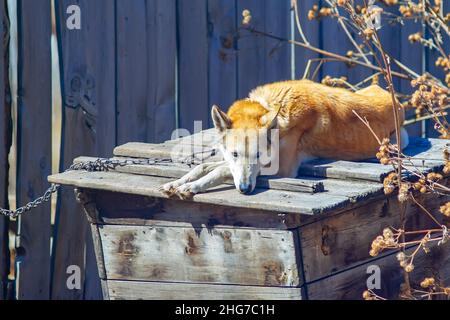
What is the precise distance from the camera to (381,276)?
451cm

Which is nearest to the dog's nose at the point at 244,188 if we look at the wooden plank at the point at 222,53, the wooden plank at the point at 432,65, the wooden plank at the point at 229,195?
the wooden plank at the point at 229,195

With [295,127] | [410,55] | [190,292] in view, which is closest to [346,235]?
[190,292]

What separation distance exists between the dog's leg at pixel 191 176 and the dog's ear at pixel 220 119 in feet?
1.01

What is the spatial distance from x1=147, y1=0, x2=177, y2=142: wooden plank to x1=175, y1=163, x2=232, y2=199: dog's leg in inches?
39.5

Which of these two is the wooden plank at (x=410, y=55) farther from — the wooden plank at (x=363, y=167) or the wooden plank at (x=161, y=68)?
the wooden plank at (x=161, y=68)

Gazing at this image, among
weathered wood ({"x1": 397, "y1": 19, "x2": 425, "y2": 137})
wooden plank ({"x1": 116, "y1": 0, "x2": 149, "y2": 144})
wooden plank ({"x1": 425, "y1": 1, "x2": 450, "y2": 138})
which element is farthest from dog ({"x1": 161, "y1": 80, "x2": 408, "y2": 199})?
wooden plank ({"x1": 425, "y1": 1, "x2": 450, "y2": 138})

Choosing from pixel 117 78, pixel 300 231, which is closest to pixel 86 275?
pixel 117 78

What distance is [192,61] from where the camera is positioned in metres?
5.62

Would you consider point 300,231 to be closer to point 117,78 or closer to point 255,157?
point 255,157

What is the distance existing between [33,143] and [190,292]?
1.31 metres

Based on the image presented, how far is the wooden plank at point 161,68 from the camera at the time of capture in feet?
17.6

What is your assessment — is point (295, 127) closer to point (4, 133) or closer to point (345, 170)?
point (345, 170)

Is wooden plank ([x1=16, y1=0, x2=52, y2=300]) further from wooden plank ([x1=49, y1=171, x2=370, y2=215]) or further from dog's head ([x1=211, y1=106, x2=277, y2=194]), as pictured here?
dog's head ([x1=211, y1=106, x2=277, y2=194])

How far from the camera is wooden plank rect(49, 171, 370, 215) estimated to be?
12.4ft
